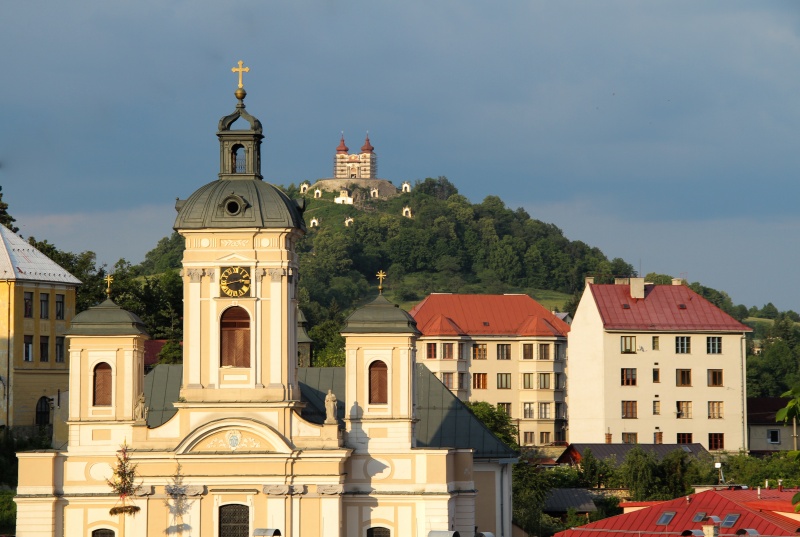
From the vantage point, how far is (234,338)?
177 feet

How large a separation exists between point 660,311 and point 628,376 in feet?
14.8

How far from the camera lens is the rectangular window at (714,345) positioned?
108m

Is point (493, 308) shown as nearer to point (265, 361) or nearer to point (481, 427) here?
point (481, 427)

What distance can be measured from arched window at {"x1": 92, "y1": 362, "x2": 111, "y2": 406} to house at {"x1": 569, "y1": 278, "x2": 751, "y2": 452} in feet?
181

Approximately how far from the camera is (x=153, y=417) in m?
62.0

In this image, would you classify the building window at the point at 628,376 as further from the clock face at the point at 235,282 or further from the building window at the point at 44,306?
the clock face at the point at 235,282

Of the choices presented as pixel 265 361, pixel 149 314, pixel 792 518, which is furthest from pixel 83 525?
pixel 149 314

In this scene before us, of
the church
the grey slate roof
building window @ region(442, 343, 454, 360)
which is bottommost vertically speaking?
the church

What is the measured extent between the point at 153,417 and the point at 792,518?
20.4 m

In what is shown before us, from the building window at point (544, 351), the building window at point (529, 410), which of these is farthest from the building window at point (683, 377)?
the building window at point (544, 351)

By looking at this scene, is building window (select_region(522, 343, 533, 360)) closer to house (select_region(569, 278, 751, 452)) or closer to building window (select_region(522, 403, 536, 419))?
building window (select_region(522, 403, 536, 419))


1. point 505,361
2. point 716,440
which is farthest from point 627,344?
point 505,361

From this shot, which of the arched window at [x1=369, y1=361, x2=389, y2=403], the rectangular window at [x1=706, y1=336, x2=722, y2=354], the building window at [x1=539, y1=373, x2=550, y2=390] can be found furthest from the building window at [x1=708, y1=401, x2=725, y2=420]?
the arched window at [x1=369, y1=361, x2=389, y2=403]

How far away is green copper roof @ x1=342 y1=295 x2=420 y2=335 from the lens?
54094 millimetres
